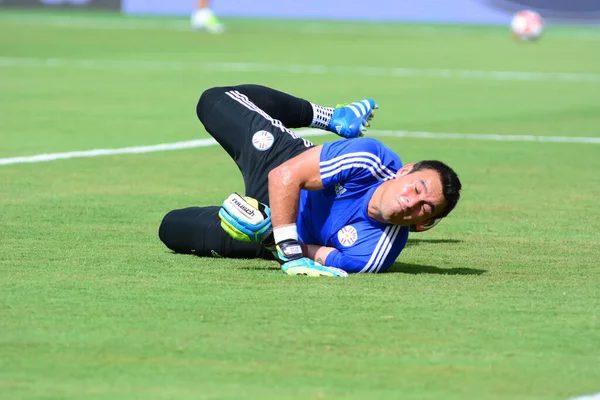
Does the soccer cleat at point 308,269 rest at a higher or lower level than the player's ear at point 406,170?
lower

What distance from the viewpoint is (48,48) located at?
27031 mm

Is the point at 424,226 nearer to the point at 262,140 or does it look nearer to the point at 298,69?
the point at 262,140

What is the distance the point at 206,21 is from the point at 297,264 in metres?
26.0

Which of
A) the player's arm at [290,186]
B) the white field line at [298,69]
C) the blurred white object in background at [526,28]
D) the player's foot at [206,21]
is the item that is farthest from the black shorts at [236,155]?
the blurred white object in background at [526,28]

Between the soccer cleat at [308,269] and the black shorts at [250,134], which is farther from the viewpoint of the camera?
the black shorts at [250,134]

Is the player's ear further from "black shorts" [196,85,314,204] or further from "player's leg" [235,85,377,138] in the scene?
"player's leg" [235,85,377,138]

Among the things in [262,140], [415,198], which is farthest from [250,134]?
[415,198]

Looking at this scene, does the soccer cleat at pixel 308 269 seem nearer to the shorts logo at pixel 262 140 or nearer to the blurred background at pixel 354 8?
the shorts logo at pixel 262 140

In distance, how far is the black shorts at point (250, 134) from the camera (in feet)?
25.8

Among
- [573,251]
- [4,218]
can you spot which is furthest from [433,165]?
[4,218]

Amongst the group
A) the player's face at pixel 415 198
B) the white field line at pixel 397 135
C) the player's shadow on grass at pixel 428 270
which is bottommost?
the white field line at pixel 397 135

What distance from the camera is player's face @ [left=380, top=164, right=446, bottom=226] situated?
6988 mm

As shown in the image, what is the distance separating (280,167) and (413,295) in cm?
109

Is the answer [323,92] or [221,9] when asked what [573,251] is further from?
[221,9]
